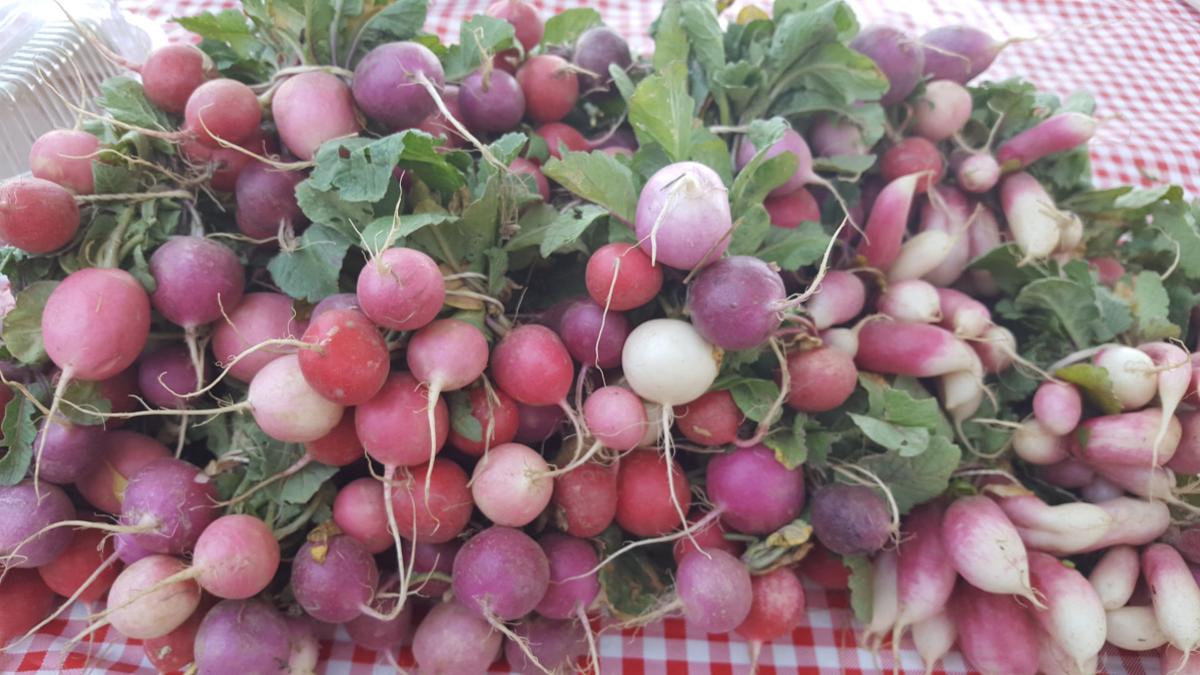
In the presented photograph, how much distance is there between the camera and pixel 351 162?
1.03 m

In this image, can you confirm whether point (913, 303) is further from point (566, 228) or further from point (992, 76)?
point (992, 76)

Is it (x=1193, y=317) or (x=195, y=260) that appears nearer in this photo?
(x=195, y=260)

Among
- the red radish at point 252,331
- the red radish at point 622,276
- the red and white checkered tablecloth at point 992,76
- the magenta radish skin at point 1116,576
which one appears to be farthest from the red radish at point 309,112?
the magenta radish skin at point 1116,576

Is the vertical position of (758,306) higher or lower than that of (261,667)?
higher

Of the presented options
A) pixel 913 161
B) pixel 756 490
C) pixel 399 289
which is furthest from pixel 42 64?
pixel 913 161

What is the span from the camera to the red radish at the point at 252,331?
1.07 meters

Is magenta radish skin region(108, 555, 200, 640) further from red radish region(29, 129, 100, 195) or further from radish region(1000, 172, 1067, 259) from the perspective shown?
radish region(1000, 172, 1067, 259)

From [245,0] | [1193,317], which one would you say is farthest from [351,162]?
[1193,317]

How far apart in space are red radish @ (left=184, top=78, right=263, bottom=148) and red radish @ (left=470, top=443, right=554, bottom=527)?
0.63m

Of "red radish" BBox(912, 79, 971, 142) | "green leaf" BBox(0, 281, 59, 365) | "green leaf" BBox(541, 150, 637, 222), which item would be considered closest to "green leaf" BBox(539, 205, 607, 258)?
"green leaf" BBox(541, 150, 637, 222)

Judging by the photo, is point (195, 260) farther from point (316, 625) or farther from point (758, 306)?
point (758, 306)

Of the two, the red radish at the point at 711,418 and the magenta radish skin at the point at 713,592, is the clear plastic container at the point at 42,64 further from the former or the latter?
the magenta radish skin at the point at 713,592

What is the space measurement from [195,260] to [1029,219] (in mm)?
1513

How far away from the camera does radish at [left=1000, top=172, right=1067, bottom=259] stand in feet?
4.59
